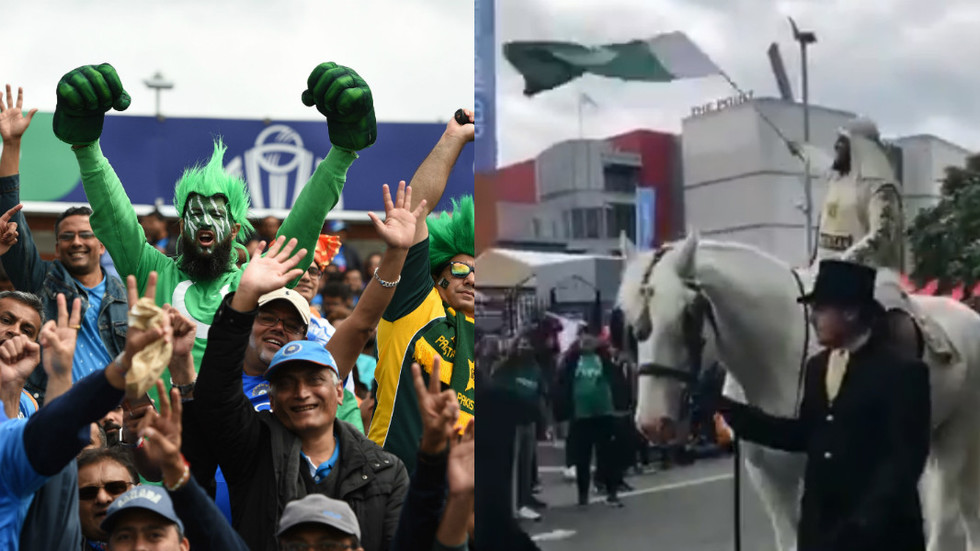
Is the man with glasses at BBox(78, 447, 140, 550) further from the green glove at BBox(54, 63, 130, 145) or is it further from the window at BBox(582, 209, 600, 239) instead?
the window at BBox(582, 209, 600, 239)

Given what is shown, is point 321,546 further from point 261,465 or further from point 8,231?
point 8,231

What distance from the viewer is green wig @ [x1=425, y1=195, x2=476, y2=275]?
395 cm

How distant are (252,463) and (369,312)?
635mm

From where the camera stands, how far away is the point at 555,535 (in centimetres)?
214

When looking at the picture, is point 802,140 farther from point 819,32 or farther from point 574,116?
point 574,116

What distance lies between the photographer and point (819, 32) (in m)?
2.03

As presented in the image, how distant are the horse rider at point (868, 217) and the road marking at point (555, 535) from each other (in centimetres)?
62

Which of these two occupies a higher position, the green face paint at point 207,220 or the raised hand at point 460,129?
the raised hand at point 460,129

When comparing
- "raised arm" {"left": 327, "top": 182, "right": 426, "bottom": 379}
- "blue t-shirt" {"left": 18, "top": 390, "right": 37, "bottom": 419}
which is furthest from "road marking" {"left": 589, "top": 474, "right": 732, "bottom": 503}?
"blue t-shirt" {"left": 18, "top": 390, "right": 37, "bottom": 419}

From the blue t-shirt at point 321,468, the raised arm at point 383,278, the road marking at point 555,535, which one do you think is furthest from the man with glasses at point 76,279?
the road marking at point 555,535

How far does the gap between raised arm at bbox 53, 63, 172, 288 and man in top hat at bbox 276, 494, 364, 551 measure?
1287 mm

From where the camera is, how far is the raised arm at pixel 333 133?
3250mm

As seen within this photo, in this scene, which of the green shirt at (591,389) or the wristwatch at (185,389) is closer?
the green shirt at (591,389)

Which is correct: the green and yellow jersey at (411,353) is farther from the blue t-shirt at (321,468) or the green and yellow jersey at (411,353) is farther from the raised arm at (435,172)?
the blue t-shirt at (321,468)
